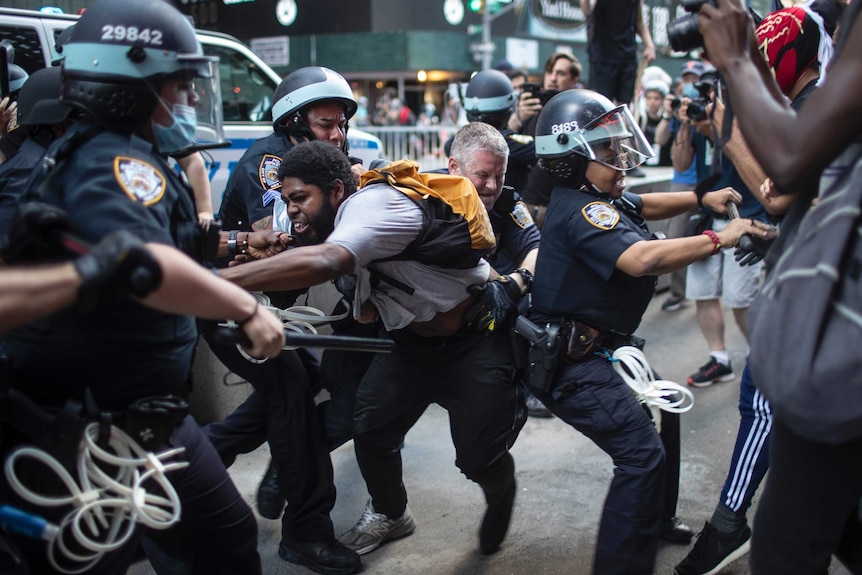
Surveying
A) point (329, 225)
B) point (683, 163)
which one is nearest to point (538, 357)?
point (329, 225)

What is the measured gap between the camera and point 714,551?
328 cm

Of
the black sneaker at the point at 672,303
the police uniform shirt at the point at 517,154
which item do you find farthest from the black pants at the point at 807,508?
the black sneaker at the point at 672,303

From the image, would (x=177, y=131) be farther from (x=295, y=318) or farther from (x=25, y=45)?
(x=25, y=45)

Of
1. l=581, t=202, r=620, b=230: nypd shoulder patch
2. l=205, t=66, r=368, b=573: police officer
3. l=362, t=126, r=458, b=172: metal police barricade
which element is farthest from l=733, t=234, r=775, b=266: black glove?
l=362, t=126, r=458, b=172: metal police barricade

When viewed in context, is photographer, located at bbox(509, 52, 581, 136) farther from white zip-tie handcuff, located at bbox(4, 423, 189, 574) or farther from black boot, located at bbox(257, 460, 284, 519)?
white zip-tie handcuff, located at bbox(4, 423, 189, 574)

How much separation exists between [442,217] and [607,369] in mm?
873

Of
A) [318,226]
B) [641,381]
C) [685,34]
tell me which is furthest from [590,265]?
[685,34]

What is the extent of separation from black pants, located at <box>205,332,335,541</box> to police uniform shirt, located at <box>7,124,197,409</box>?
1.24 m

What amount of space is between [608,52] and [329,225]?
4380 millimetres

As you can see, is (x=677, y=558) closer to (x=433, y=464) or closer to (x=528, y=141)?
(x=433, y=464)

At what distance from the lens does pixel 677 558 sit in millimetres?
3506

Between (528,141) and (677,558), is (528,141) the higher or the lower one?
the higher one

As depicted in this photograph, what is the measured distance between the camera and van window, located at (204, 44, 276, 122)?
24.1 ft

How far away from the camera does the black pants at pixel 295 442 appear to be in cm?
348
